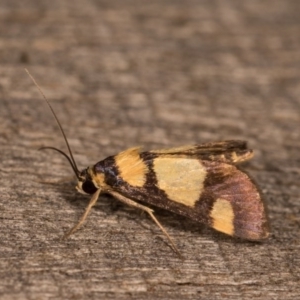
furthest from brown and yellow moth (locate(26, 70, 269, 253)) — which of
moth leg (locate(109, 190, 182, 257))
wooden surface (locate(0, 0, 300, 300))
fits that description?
wooden surface (locate(0, 0, 300, 300))

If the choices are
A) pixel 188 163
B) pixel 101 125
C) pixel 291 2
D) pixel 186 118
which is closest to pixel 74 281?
pixel 188 163

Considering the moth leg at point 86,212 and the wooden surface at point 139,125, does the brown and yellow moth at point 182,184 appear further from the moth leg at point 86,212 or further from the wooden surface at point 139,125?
the wooden surface at point 139,125

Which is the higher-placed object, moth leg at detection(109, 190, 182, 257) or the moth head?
the moth head

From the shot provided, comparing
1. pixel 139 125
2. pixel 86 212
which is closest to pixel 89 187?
pixel 86 212

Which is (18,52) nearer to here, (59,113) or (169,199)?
(59,113)

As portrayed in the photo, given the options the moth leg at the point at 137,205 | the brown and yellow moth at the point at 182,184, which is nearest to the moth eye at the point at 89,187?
the brown and yellow moth at the point at 182,184

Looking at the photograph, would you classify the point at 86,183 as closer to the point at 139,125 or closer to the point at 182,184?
the point at 182,184

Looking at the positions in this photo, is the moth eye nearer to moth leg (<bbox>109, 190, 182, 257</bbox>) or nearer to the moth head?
the moth head
